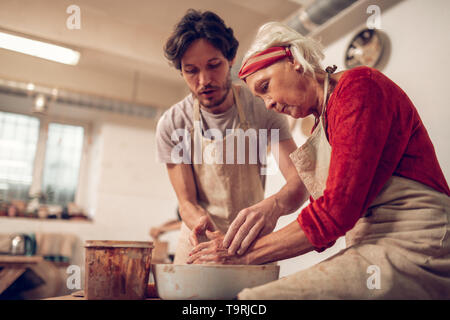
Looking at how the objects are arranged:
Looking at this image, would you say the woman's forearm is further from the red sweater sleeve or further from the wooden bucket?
the wooden bucket

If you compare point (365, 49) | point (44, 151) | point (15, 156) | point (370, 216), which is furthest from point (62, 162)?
point (370, 216)

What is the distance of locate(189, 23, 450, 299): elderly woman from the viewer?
0.79 metres

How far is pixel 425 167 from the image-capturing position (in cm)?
92

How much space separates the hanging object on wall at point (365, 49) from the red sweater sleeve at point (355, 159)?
6.02ft

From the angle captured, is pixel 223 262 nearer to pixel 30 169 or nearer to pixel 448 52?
pixel 448 52

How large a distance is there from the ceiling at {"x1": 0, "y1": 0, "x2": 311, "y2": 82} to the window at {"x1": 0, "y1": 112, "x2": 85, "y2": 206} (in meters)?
1.33

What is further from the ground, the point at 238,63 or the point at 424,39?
the point at 238,63

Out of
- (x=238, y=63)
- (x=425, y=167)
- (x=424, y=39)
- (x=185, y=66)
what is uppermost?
(x=238, y=63)

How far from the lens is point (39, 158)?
570 centimetres

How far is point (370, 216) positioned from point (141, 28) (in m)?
4.08

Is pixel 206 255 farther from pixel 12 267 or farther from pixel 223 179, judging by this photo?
pixel 12 267
